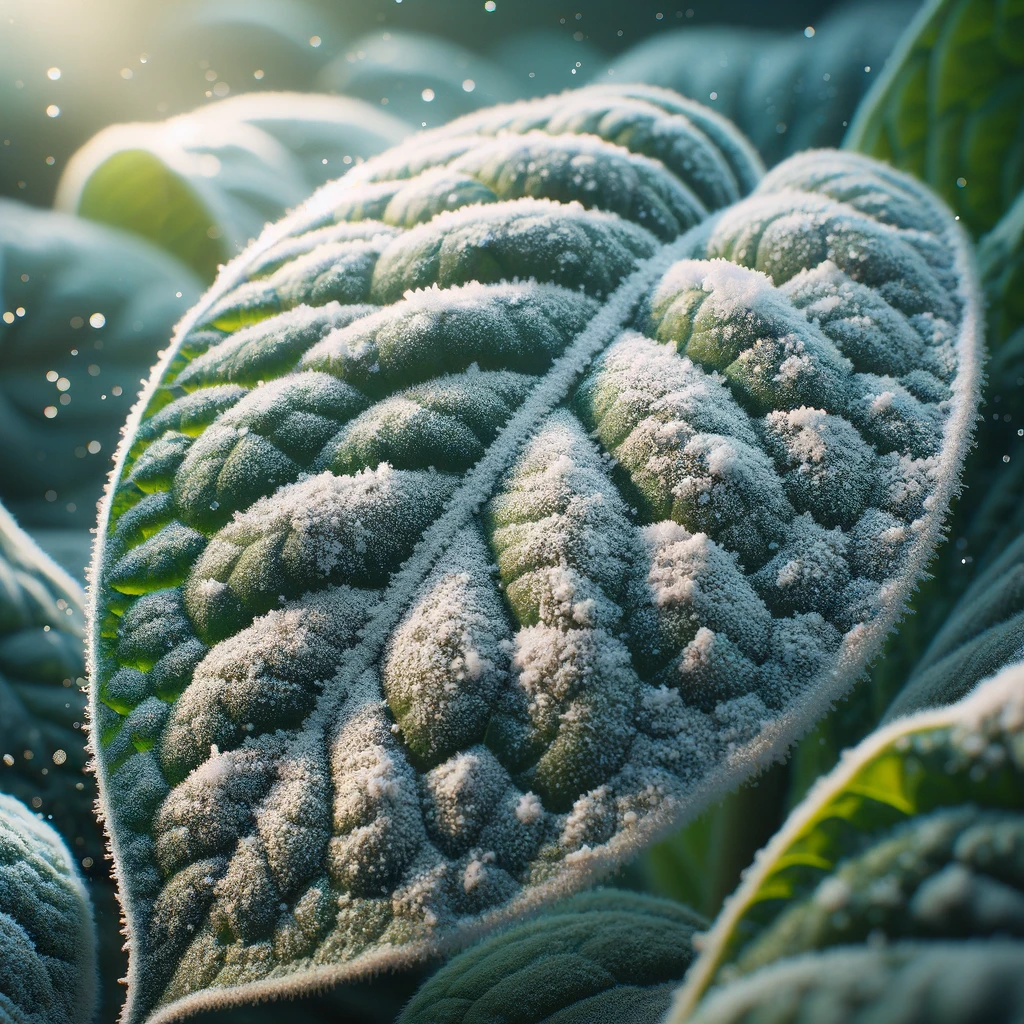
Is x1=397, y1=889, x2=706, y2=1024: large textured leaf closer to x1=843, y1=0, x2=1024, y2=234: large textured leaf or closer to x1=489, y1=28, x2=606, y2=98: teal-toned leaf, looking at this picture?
x1=843, y1=0, x2=1024, y2=234: large textured leaf

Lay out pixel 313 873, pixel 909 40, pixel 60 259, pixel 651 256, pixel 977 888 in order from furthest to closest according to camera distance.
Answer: pixel 60 259
pixel 909 40
pixel 651 256
pixel 313 873
pixel 977 888

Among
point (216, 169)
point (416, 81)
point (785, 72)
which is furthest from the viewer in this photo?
point (416, 81)

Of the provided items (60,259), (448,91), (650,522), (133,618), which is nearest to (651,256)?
(650,522)

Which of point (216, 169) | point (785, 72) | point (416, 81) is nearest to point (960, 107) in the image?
point (785, 72)

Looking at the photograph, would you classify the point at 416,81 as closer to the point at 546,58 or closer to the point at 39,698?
the point at 546,58

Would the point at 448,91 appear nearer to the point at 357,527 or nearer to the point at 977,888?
the point at 357,527

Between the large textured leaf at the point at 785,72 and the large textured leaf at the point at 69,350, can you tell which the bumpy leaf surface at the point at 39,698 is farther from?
the large textured leaf at the point at 785,72

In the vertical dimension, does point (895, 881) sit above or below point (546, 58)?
below
